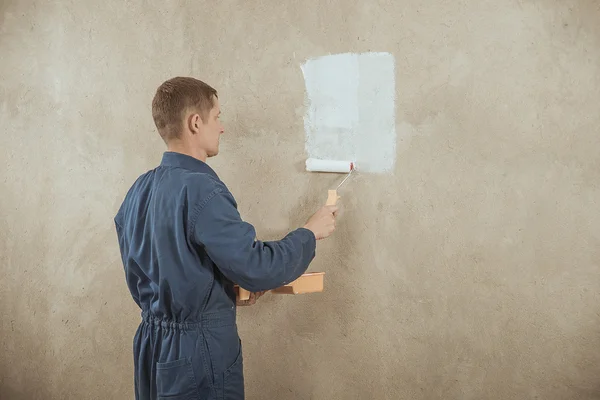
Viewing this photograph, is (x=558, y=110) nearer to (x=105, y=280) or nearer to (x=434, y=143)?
(x=434, y=143)

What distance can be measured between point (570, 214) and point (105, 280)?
159 cm

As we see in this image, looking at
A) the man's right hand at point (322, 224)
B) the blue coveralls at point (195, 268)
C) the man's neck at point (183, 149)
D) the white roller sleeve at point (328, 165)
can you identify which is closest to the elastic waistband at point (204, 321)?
the blue coveralls at point (195, 268)

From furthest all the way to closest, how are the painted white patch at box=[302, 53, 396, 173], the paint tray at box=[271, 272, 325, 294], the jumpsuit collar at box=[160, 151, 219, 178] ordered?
1. the painted white patch at box=[302, 53, 396, 173]
2. the paint tray at box=[271, 272, 325, 294]
3. the jumpsuit collar at box=[160, 151, 219, 178]

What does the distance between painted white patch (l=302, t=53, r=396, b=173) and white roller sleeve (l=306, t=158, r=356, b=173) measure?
0.04 metres

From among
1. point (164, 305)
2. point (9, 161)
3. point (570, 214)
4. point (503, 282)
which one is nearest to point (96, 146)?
point (9, 161)

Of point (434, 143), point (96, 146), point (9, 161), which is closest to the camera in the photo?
point (434, 143)

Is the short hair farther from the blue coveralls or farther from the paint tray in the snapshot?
the paint tray

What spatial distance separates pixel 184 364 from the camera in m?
1.27

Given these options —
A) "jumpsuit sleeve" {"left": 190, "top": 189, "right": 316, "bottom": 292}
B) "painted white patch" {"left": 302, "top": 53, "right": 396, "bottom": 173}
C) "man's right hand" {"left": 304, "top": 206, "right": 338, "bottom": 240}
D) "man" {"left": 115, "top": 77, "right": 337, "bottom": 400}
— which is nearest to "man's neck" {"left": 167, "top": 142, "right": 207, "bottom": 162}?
"man" {"left": 115, "top": 77, "right": 337, "bottom": 400}

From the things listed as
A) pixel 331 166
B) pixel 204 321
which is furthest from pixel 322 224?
pixel 204 321

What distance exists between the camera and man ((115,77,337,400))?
125cm

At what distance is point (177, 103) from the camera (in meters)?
1.33

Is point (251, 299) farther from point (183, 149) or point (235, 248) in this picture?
point (183, 149)

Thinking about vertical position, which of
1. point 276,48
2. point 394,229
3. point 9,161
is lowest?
point 394,229
